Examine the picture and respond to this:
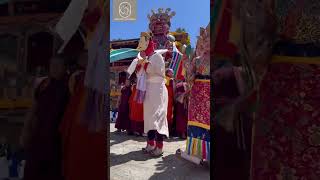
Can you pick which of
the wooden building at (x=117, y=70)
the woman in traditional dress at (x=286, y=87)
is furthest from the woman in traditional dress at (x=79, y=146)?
the wooden building at (x=117, y=70)

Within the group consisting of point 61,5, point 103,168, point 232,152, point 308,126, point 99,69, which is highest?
point 61,5

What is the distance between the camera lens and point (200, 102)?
416 centimetres

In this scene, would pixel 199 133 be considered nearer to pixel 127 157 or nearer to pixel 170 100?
pixel 127 157

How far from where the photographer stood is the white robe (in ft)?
15.5

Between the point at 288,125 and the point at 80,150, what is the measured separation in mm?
1140

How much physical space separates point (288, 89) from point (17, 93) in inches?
58.8

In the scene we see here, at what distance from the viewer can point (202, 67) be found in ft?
13.4

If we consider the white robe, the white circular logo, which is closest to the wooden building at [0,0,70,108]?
the white robe

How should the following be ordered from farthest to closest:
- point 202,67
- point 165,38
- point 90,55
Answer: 1. point 165,38
2. point 202,67
3. point 90,55

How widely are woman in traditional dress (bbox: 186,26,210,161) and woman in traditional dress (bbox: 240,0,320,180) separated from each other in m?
2.07

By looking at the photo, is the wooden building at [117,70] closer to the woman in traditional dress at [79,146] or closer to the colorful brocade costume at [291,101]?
the woman in traditional dress at [79,146]

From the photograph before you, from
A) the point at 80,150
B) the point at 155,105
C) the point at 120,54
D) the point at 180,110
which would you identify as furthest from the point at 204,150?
the point at 120,54

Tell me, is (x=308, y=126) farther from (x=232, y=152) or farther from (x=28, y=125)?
(x=28, y=125)

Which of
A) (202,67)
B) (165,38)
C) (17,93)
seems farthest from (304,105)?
(165,38)
